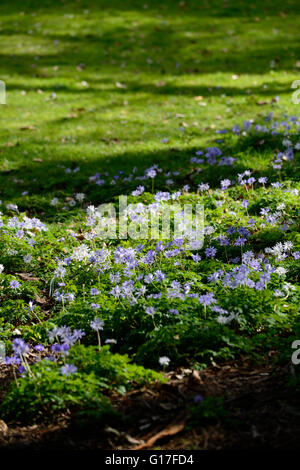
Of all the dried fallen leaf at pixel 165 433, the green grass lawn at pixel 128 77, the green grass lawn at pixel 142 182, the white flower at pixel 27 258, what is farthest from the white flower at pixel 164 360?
the green grass lawn at pixel 128 77

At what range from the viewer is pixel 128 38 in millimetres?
14305

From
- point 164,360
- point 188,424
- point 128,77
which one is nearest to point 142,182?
point 164,360

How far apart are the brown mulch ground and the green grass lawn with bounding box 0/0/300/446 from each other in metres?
0.09

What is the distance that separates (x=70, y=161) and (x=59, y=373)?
548 cm

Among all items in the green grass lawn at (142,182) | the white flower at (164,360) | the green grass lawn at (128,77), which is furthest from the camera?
the green grass lawn at (128,77)

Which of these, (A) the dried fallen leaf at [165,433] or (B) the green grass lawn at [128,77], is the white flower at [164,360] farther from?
(B) the green grass lawn at [128,77]

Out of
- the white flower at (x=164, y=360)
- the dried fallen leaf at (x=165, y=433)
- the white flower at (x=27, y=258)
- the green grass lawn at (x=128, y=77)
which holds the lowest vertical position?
the dried fallen leaf at (x=165, y=433)

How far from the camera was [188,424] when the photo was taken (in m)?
2.66

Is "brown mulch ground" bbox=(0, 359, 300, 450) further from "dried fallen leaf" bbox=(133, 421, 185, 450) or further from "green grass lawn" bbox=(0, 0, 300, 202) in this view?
"green grass lawn" bbox=(0, 0, 300, 202)

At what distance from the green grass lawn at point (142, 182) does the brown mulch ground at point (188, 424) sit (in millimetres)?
86

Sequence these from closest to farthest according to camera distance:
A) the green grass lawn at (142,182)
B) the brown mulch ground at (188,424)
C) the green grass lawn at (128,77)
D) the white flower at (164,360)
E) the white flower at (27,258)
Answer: the brown mulch ground at (188,424) → the white flower at (164,360) → the green grass lawn at (142,182) → the white flower at (27,258) → the green grass lawn at (128,77)

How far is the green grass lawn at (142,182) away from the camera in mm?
3203

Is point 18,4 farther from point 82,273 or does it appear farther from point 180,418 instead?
point 180,418
